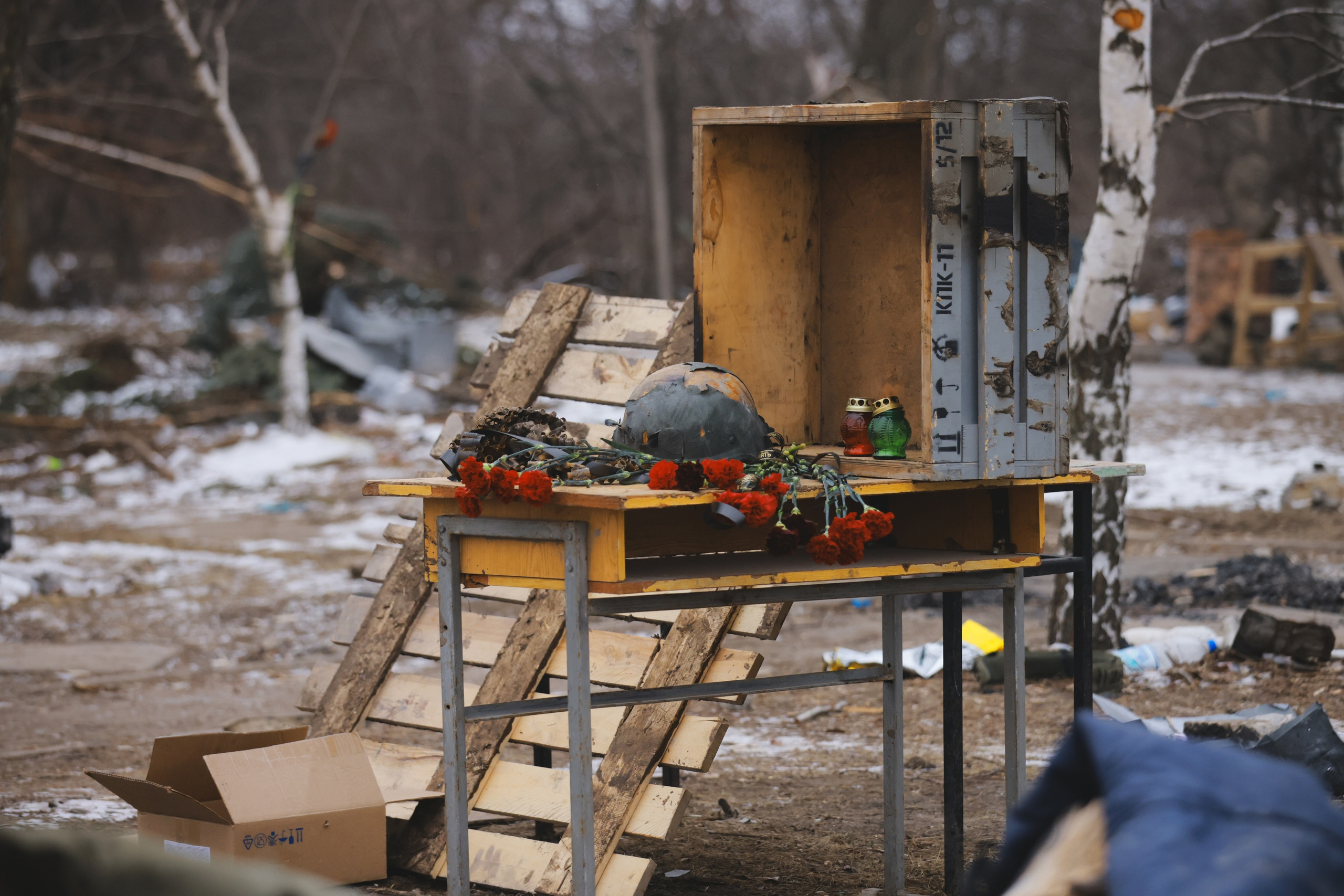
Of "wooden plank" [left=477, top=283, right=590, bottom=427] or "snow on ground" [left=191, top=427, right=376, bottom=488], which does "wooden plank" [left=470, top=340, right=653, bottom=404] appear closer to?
"wooden plank" [left=477, top=283, right=590, bottom=427]

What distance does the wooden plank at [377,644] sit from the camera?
510cm

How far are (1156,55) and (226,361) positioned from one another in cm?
2086

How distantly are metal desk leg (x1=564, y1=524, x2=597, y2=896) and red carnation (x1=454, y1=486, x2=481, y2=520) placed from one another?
0.79ft

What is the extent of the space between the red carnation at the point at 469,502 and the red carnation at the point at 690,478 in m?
0.49

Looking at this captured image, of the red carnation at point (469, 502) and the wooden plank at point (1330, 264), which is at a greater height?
the wooden plank at point (1330, 264)

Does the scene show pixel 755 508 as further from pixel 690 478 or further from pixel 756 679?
pixel 756 679

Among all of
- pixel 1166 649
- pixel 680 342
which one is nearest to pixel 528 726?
pixel 680 342

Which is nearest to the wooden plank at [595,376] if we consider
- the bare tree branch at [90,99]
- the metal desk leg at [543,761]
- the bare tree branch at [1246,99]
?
the metal desk leg at [543,761]

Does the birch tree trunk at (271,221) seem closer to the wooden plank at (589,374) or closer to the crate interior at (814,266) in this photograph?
the wooden plank at (589,374)

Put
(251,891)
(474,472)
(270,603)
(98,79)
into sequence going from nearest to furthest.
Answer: (251,891)
(474,472)
(270,603)
(98,79)

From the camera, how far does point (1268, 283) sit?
20281mm

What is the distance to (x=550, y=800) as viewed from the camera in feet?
14.8

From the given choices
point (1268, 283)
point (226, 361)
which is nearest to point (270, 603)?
point (226, 361)

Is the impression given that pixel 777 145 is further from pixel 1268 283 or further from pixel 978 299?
pixel 1268 283
